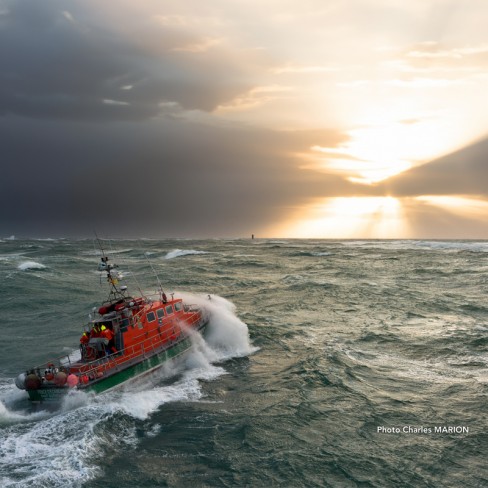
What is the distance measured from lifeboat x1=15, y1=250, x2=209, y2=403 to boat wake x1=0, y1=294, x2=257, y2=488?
0.48 meters

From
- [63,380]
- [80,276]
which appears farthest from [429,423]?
[80,276]

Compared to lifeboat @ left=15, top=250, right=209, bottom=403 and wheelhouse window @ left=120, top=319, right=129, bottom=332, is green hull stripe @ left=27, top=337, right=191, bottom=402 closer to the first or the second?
lifeboat @ left=15, top=250, right=209, bottom=403

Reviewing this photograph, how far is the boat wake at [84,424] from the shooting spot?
40.3ft

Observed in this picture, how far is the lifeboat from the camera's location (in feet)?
53.7

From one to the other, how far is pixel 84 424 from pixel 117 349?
13.7 ft

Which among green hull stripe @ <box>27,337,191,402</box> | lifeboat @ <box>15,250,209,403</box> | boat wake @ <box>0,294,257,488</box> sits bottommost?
boat wake @ <box>0,294,257,488</box>

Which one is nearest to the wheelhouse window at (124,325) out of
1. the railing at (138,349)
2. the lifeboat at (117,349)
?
the lifeboat at (117,349)

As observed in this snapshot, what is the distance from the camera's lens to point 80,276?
57.7 m

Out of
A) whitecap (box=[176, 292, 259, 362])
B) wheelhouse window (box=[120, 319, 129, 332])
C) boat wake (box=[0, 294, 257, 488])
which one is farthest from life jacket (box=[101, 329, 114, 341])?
whitecap (box=[176, 292, 259, 362])

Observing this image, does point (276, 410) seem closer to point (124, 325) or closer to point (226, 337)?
point (124, 325)

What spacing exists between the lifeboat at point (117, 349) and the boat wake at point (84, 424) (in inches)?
18.7

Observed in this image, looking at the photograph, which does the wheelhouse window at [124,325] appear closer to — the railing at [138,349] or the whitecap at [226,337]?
the railing at [138,349]

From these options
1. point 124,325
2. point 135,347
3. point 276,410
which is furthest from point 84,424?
point 276,410

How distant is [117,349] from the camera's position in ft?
61.9
